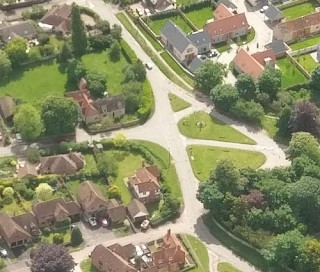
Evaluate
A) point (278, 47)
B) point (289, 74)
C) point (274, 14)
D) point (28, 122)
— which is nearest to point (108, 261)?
point (28, 122)

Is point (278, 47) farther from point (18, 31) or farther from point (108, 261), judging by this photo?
point (108, 261)

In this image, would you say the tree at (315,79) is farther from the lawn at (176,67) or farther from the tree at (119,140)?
the tree at (119,140)

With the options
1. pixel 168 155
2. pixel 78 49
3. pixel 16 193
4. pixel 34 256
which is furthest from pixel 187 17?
pixel 34 256

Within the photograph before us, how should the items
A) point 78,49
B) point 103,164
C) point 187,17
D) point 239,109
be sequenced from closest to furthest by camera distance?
point 103,164
point 239,109
point 78,49
point 187,17

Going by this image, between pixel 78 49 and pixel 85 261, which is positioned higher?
pixel 78 49

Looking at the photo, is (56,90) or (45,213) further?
(56,90)

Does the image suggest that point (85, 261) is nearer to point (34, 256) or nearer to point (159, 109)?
point (34, 256)
